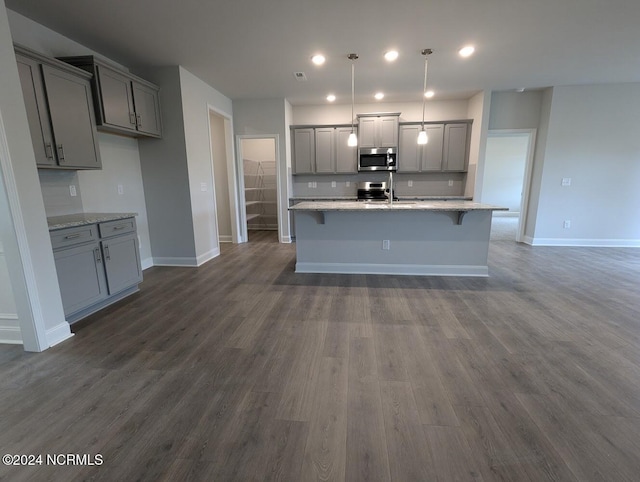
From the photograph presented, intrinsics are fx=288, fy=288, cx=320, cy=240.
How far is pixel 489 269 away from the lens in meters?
4.06

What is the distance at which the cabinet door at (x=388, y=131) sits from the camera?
5.63 m

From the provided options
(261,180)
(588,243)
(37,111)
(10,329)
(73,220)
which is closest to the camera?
(10,329)

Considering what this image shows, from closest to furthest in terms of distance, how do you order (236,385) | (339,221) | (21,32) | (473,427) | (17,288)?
(473,427), (236,385), (17,288), (21,32), (339,221)

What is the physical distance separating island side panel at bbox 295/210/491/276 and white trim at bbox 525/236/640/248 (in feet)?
8.43

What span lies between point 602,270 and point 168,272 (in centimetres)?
601

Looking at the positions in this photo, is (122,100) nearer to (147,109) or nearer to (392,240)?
(147,109)

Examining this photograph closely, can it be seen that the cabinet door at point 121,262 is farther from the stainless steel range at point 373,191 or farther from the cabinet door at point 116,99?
the stainless steel range at point 373,191

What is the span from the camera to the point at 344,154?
588cm

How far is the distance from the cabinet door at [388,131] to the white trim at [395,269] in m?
2.94

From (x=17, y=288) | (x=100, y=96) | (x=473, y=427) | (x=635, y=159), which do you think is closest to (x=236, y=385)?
(x=473, y=427)

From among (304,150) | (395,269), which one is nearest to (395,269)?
(395,269)

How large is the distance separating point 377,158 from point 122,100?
422 cm

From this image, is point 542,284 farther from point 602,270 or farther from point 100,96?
point 100,96

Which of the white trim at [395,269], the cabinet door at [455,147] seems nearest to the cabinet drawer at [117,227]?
the white trim at [395,269]
